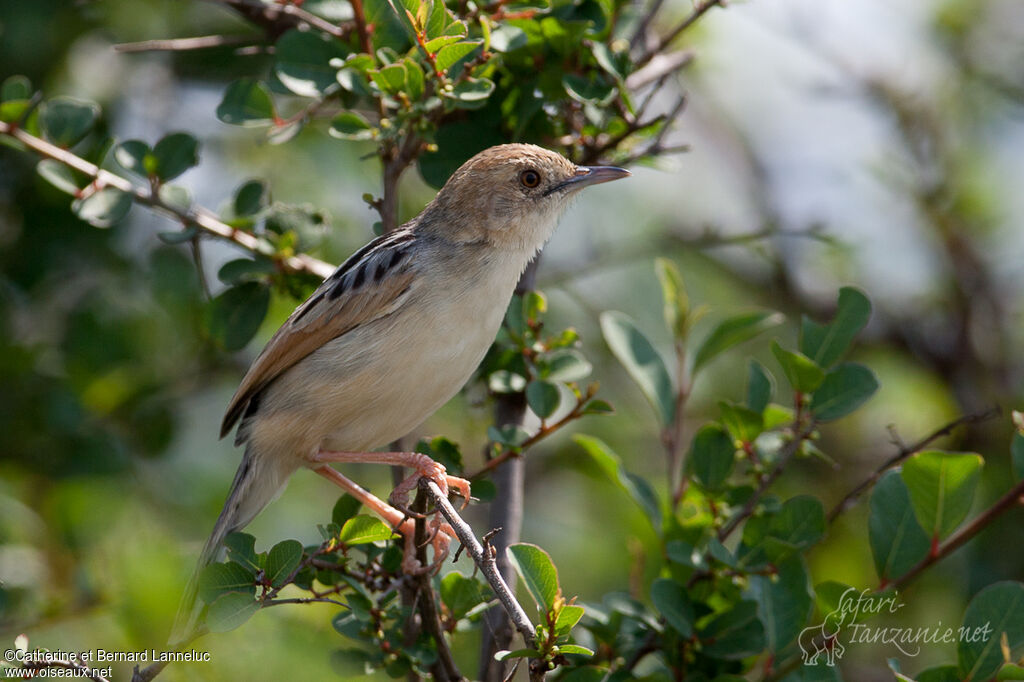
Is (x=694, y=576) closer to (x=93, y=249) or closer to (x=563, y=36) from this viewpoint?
(x=563, y=36)

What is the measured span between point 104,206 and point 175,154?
13.0 inches

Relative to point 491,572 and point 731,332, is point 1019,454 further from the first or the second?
point 491,572

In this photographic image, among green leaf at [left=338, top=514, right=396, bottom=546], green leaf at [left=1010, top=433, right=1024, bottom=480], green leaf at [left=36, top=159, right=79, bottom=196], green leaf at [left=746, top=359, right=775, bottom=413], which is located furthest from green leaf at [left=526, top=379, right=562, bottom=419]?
green leaf at [left=36, top=159, right=79, bottom=196]

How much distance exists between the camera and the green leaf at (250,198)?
407 centimetres

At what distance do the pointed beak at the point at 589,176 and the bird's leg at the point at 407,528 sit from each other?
141 cm

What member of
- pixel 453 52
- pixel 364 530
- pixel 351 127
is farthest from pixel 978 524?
pixel 351 127

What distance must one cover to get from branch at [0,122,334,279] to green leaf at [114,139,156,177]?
0.06 metres

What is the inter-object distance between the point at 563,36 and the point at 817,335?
4.57 feet

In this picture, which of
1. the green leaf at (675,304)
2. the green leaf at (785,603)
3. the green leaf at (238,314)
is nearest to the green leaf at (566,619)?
the green leaf at (785,603)

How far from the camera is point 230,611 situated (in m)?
2.85

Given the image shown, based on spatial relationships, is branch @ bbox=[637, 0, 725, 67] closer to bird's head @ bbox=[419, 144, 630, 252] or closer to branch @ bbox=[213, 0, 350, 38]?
bird's head @ bbox=[419, 144, 630, 252]

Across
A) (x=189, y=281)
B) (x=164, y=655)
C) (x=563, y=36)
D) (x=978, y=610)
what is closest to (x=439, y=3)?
(x=563, y=36)

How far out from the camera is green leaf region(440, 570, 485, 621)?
3352 millimetres

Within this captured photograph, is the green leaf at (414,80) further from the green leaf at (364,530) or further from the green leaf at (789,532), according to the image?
the green leaf at (789,532)
